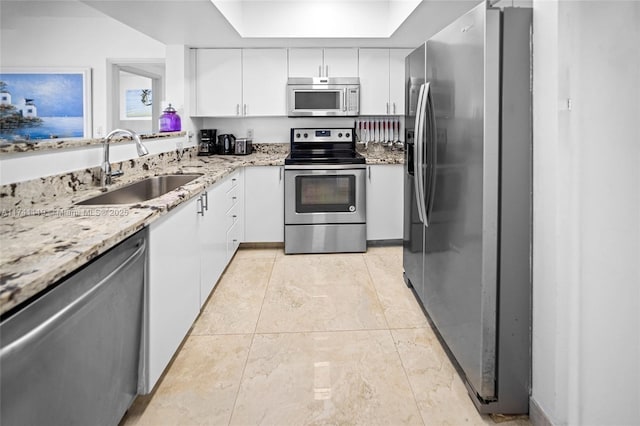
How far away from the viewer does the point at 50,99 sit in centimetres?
404

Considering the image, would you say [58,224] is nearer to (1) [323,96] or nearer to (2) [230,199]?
(2) [230,199]

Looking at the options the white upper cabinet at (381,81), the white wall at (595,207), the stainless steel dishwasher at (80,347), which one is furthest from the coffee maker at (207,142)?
the white wall at (595,207)

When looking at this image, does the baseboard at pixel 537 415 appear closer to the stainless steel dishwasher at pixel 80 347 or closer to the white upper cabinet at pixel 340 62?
the stainless steel dishwasher at pixel 80 347

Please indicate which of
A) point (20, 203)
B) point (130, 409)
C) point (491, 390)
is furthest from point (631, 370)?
point (20, 203)

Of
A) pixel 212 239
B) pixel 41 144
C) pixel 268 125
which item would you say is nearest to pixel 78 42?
pixel 268 125

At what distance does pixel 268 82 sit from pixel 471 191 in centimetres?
323

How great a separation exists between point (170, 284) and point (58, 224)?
2.13 feet

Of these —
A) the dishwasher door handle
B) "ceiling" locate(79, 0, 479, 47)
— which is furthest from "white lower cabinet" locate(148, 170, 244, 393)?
"ceiling" locate(79, 0, 479, 47)

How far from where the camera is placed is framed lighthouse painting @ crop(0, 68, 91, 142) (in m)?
3.44

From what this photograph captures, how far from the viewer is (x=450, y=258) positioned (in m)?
2.22

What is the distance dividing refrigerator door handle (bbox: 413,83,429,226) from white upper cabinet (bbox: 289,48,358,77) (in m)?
2.18

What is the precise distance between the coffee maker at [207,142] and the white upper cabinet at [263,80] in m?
0.45

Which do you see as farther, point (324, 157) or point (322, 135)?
point (322, 135)

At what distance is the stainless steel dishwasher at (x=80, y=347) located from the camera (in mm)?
1027
